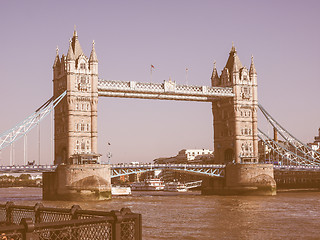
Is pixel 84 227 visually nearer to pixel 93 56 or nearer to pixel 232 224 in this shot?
pixel 232 224

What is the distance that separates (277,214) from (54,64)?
1632 inches

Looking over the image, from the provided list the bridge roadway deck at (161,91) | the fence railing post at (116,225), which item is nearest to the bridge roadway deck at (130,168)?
the bridge roadway deck at (161,91)

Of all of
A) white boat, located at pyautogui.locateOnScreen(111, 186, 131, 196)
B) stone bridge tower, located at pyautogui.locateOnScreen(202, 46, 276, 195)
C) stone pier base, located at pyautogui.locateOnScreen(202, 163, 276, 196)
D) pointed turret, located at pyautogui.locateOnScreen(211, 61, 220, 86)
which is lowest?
white boat, located at pyautogui.locateOnScreen(111, 186, 131, 196)

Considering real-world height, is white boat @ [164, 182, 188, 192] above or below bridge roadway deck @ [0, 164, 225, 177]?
Answer: below

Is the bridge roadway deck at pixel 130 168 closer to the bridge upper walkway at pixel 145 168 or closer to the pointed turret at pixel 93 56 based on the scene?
the bridge upper walkway at pixel 145 168

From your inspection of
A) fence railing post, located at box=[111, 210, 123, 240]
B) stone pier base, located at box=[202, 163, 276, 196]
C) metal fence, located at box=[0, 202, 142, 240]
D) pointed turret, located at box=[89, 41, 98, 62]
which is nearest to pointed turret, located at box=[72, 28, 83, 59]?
pointed turret, located at box=[89, 41, 98, 62]

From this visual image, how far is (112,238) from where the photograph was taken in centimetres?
927

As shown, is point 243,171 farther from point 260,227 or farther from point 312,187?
point 260,227

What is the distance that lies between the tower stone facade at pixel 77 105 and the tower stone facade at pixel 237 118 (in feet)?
70.9

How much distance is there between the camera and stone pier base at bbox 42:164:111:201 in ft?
208

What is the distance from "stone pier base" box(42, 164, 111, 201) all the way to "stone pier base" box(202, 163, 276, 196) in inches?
772

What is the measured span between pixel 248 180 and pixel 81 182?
2422 centimetres

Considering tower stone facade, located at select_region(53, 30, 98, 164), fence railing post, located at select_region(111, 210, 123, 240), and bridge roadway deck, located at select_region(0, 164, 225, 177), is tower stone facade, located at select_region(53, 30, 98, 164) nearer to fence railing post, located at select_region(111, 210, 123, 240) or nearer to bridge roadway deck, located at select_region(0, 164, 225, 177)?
bridge roadway deck, located at select_region(0, 164, 225, 177)

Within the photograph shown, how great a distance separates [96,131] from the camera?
234ft
